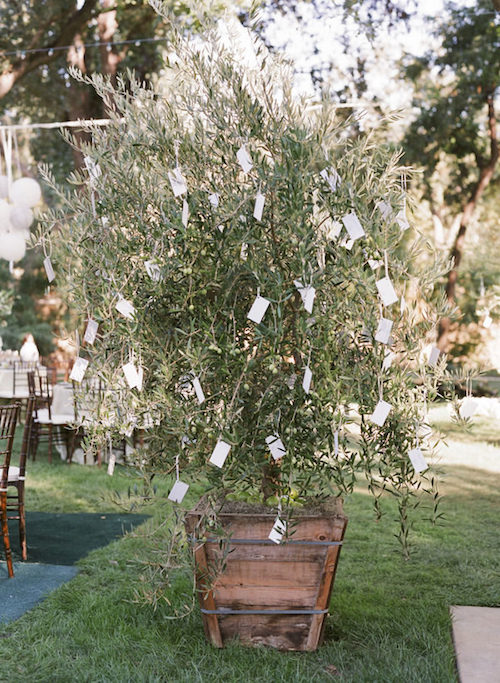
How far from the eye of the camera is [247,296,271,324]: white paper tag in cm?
285

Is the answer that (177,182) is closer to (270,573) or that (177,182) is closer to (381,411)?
(381,411)

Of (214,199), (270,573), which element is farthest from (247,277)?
(270,573)

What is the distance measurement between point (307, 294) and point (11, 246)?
5.65 metres

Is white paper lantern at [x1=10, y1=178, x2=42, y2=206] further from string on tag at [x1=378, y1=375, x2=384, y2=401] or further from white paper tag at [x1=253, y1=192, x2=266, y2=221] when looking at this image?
string on tag at [x1=378, y1=375, x2=384, y2=401]

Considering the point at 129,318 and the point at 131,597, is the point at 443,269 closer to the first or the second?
the point at 129,318

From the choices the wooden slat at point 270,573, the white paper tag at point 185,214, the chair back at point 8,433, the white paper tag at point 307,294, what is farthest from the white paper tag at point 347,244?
the chair back at point 8,433

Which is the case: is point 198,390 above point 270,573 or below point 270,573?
above

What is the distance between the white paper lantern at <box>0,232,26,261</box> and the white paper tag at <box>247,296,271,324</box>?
5468 millimetres

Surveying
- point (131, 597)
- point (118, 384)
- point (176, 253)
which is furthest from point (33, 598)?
point (176, 253)

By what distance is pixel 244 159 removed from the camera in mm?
2963

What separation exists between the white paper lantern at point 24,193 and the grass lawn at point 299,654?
13.1ft

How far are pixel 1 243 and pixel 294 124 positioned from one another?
214 inches

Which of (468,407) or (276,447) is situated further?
(276,447)

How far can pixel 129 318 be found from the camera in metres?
3.15
